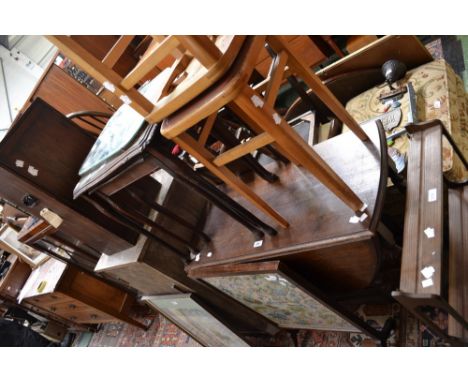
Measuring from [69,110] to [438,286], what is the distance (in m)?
2.72

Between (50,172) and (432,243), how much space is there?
1.61m

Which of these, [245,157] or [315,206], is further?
[245,157]

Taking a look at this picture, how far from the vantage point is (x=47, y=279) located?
314 centimetres

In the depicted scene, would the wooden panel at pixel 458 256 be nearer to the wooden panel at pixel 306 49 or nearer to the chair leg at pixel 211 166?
the chair leg at pixel 211 166

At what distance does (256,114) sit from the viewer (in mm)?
836

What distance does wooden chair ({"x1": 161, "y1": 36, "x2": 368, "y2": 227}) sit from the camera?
79cm

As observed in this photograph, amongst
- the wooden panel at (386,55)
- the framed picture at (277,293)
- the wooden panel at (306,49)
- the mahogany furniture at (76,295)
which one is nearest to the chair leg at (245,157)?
the framed picture at (277,293)

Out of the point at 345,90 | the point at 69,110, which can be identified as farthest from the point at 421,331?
the point at 69,110

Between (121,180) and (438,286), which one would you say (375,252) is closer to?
(438,286)

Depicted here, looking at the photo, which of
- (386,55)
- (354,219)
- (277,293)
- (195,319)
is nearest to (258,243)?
(277,293)

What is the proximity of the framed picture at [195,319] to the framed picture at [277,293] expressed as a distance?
289 millimetres

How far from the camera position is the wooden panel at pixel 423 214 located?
3.14 ft

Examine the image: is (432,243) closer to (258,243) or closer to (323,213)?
(323,213)

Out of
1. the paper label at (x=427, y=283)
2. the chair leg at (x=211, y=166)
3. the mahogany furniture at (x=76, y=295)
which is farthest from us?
the mahogany furniture at (x=76, y=295)
